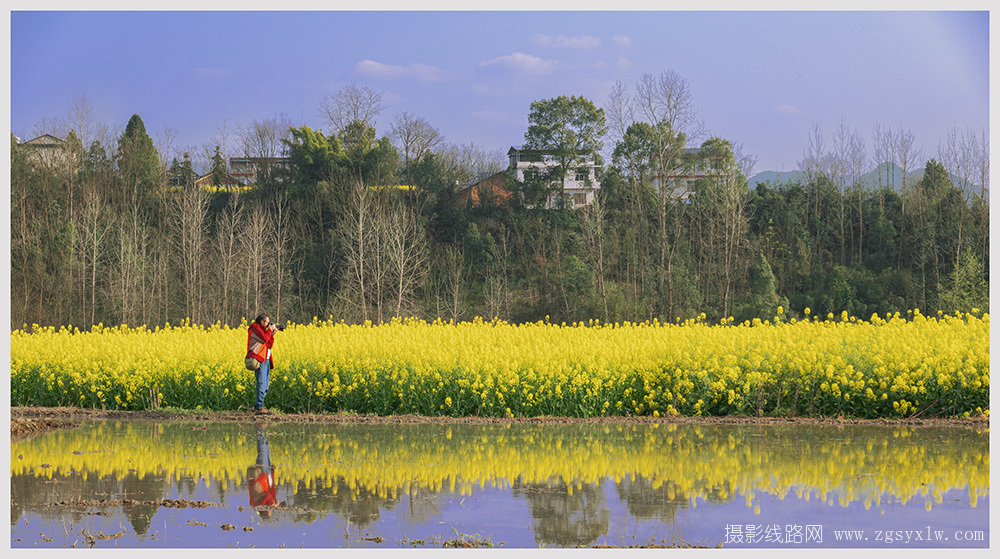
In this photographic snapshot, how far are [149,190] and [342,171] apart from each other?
1170cm

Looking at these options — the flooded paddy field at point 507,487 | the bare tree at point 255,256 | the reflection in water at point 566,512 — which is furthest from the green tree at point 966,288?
the reflection in water at point 566,512

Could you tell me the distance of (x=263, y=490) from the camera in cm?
815

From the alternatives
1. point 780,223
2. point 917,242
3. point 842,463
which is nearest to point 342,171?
point 780,223

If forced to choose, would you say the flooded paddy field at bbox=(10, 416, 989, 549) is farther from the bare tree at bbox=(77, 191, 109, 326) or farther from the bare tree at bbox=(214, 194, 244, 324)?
the bare tree at bbox=(77, 191, 109, 326)

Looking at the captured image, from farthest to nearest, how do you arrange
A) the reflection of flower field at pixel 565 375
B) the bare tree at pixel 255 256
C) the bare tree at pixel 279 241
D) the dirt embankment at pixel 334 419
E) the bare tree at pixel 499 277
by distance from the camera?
the bare tree at pixel 279 241, the bare tree at pixel 499 277, the bare tree at pixel 255 256, the reflection of flower field at pixel 565 375, the dirt embankment at pixel 334 419

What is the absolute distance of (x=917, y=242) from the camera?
5116 centimetres

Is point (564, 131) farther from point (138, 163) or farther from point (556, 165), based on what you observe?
point (138, 163)

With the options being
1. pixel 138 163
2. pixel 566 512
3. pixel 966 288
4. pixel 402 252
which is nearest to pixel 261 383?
pixel 566 512

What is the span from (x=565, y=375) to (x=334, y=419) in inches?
127

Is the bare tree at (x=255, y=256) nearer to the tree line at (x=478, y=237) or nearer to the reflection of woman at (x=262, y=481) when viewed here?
the tree line at (x=478, y=237)

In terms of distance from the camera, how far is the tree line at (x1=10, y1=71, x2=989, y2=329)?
151ft

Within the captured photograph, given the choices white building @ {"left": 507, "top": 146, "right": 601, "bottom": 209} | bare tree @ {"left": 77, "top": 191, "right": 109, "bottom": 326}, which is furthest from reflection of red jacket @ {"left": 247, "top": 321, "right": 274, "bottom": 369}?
white building @ {"left": 507, "top": 146, "right": 601, "bottom": 209}

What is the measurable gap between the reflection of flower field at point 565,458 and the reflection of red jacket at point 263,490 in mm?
134

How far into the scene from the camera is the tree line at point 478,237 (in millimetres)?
46094
